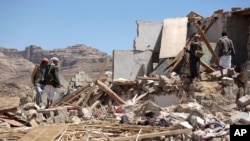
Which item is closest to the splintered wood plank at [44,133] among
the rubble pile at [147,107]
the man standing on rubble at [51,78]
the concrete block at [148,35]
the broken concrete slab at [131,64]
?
the rubble pile at [147,107]

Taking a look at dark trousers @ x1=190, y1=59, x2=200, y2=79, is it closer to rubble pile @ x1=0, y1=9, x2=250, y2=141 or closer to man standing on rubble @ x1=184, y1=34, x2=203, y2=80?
man standing on rubble @ x1=184, y1=34, x2=203, y2=80

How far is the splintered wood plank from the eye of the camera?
666 centimetres

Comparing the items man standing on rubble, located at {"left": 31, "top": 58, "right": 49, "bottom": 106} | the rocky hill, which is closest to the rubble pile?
man standing on rubble, located at {"left": 31, "top": 58, "right": 49, "bottom": 106}

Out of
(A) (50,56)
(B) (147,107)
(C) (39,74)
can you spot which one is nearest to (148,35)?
(C) (39,74)

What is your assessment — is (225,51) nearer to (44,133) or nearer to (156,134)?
(156,134)

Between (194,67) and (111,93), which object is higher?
(194,67)

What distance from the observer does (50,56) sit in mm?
75000

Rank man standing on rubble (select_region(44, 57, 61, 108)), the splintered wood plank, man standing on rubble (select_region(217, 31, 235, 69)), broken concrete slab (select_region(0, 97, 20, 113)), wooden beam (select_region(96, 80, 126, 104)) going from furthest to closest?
1. wooden beam (select_region(96, 80, 126, 104))
2. man standing on rubble (select_region(217, 31, 235, 69))
3. man standing on rubble (select_region(44, 57, 61, 108))
4. broken concrete slab (select_region(0, 97, 20, 113))
5. the splintered wood plank

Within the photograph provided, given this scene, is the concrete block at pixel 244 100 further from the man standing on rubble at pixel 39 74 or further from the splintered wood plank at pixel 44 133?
the man standing on rubble at pixel 39 74

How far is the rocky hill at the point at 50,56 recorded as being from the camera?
63.4 m

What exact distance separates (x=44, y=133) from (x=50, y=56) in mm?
69157

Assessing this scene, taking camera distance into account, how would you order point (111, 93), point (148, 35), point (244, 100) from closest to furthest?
point (244, 100), point (111, 93), point (148, 35)

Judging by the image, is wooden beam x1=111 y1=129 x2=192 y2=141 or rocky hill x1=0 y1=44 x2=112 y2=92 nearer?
wooden beam x1=111 y1=129 x2=192 y2=141

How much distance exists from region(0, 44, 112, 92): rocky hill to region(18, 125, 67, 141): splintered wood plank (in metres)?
51.4
